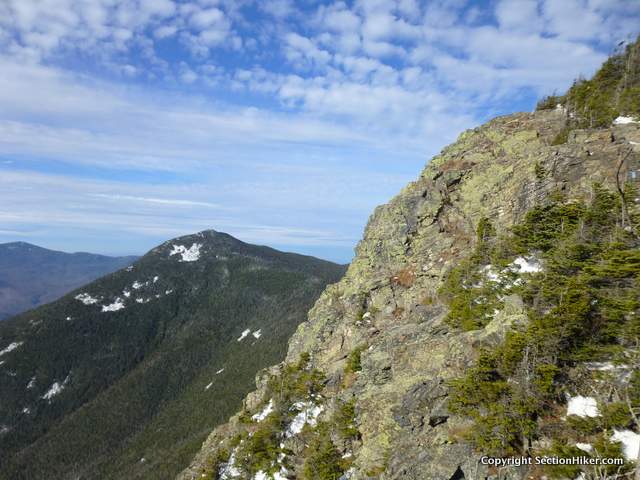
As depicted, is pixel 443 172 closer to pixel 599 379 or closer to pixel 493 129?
pixel 493 129

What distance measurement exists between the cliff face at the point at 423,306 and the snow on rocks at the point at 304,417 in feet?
2.42

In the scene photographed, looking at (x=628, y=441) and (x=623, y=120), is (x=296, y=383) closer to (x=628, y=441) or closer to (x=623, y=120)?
(x=628, y=441)

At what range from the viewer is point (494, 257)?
2797cm

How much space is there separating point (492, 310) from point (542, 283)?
14.9ft

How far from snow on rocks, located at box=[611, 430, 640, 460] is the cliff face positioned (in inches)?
233

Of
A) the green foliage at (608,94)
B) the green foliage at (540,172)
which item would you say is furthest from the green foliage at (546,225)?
the green foliage at (608,94)

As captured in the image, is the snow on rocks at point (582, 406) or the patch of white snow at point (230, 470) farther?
the patch of white snow at point (230, 470)

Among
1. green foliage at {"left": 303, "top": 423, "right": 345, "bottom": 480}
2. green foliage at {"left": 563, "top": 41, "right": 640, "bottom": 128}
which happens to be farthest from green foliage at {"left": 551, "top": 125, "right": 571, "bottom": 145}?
green foliage at {"left": 303, "top": 423, "right": 345, "bottom": 480}

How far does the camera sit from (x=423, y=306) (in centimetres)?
3309

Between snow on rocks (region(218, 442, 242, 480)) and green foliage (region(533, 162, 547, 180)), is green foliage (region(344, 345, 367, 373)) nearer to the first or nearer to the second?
snow on rocks (region(218, 442, 242, 480))

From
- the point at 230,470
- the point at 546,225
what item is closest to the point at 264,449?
the point at 230,470

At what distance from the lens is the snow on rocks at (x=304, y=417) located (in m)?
33.9

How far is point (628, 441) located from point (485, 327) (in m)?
9.62

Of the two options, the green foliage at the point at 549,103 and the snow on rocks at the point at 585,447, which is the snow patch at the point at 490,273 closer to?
the snow on rocks at the point at 585,447
